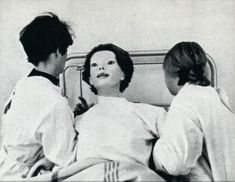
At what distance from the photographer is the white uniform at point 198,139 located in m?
1.31

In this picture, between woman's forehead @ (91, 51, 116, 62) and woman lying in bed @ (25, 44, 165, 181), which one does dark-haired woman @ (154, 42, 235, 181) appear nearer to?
woman lying in bed @ (25, 44, 165, 181)

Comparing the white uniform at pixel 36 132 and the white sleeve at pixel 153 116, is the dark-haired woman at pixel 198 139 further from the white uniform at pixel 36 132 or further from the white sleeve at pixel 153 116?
the white uniform at pixel 36 132

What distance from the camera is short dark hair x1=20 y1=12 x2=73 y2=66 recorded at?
1.57m

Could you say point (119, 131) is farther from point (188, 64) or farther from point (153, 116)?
point (188, 64)

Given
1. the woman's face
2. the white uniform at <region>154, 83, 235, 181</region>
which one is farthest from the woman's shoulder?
the woman's face

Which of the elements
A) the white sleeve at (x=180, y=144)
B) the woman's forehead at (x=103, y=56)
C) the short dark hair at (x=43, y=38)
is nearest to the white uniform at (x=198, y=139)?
the white sleeve at (x=180, y=144)

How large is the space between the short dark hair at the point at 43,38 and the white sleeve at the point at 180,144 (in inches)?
19.3

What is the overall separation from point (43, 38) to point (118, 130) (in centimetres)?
42

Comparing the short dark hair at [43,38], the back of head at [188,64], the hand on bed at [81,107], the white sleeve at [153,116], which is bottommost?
the hand on bed at [81,107]

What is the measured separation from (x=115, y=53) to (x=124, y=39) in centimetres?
23

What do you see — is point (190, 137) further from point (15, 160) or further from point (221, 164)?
point (15, 160)

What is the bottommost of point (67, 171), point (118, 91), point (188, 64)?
point (67, 171)

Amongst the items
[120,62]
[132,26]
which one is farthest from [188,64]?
[132,26]

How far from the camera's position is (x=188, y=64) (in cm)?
148
